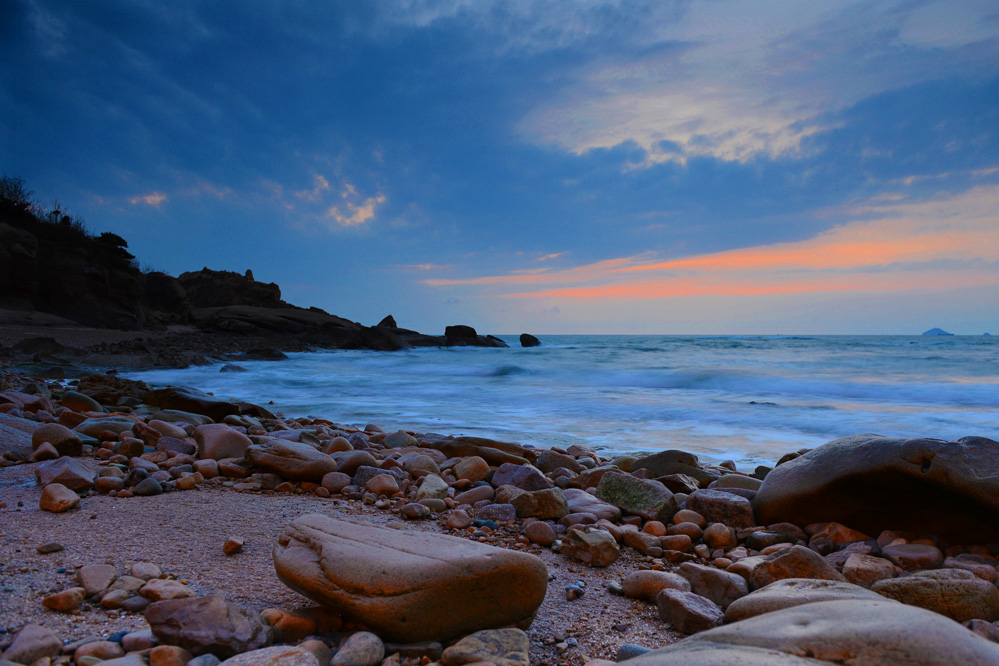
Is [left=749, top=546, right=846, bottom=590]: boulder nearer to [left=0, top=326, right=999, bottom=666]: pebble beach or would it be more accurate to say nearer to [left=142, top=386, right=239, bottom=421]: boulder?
[left=0, top=326, right=999, bottom=666]: pebble beach

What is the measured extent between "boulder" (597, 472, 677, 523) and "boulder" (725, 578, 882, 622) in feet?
3.58

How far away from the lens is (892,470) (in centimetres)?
255

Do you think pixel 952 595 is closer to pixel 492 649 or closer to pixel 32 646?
pixel 492 649

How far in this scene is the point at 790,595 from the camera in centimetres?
166

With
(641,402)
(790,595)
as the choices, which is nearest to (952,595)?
(790,595)

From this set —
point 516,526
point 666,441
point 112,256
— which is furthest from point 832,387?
point 112,256

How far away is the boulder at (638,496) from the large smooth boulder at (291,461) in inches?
63.8

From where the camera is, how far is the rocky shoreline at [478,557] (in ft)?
4.50

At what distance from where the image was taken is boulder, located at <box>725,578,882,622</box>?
1582 millimetres

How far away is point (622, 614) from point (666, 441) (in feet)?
14.3

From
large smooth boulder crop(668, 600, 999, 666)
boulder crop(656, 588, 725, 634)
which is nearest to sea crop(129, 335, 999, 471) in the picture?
boulder crop(656, 588, 725, 634)

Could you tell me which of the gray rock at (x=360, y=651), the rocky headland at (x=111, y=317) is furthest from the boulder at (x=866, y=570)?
the rocky headland at (x=111, y=317)

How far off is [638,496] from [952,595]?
141cm

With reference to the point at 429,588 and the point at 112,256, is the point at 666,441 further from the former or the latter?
the point at 112,256
